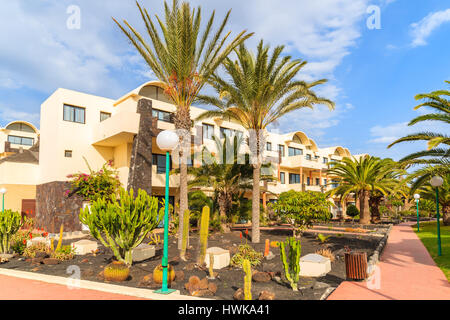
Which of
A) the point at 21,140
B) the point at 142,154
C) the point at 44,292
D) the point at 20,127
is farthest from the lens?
the point at 20,127

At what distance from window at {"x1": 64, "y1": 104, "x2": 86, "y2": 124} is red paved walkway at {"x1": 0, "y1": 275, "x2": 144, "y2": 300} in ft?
51.1

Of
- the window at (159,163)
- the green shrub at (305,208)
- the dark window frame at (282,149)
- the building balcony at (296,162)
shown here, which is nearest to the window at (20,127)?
the window at (159,163)

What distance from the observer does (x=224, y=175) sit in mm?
20719

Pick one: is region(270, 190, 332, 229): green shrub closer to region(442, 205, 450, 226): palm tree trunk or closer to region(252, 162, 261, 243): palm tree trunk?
region(252, 162, 261, 243): palm tree trunk

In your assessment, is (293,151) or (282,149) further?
(293,151)

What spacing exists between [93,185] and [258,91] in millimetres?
12730

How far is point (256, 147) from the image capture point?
16.8 meters

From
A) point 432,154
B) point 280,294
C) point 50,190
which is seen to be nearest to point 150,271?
point 280,294

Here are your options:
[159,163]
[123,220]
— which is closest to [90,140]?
[159,163]

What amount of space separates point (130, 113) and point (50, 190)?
798 cm

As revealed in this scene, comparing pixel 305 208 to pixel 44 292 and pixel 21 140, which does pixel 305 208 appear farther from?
pixel 21 140

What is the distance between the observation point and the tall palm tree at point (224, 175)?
67.6ft

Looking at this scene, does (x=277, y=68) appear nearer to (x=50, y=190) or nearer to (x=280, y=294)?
(x=280, y=294)

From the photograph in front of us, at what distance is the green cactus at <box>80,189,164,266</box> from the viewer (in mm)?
10039
